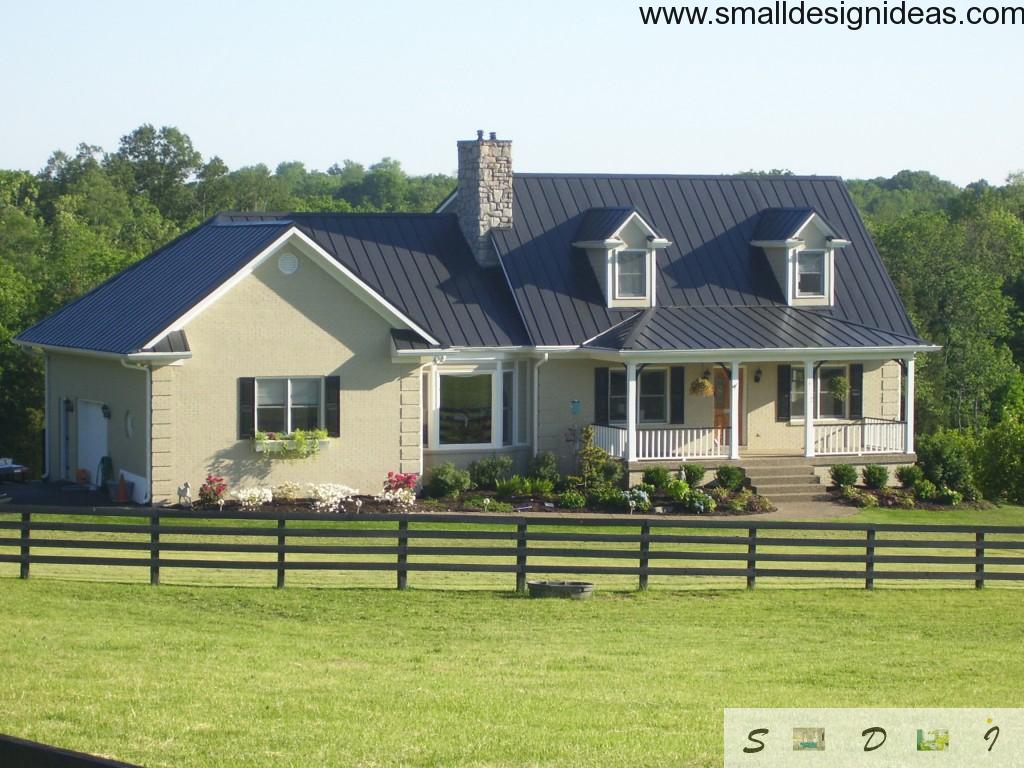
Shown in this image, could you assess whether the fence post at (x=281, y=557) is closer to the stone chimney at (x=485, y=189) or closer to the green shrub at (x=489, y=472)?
the green shrub at (x=489, y=472)

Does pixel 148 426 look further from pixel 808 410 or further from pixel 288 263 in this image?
pixel 808 410

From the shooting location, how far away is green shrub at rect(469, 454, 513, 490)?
3075cm

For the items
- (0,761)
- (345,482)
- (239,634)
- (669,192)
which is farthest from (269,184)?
(0,761)

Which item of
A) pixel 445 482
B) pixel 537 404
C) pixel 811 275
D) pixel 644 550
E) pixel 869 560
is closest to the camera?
pixel 644 550

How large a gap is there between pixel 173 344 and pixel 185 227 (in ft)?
198

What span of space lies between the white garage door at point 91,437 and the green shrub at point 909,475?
1688 centimetres

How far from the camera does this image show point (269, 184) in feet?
308

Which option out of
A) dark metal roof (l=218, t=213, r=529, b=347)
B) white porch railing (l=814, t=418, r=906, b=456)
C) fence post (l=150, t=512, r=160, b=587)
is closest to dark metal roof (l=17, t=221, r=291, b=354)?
dark metal roof (l=218, t=213, r=529, b=347)

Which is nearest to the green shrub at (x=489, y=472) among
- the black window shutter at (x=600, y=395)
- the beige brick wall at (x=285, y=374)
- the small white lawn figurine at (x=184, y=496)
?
the beige brick wall at (x=285, y=374)

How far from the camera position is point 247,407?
2858 cm

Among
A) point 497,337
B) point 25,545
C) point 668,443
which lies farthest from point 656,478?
point 25,545

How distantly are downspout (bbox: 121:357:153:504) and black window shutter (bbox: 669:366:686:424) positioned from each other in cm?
1136

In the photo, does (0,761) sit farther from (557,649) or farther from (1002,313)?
(1002,313)

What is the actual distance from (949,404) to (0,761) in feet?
190
